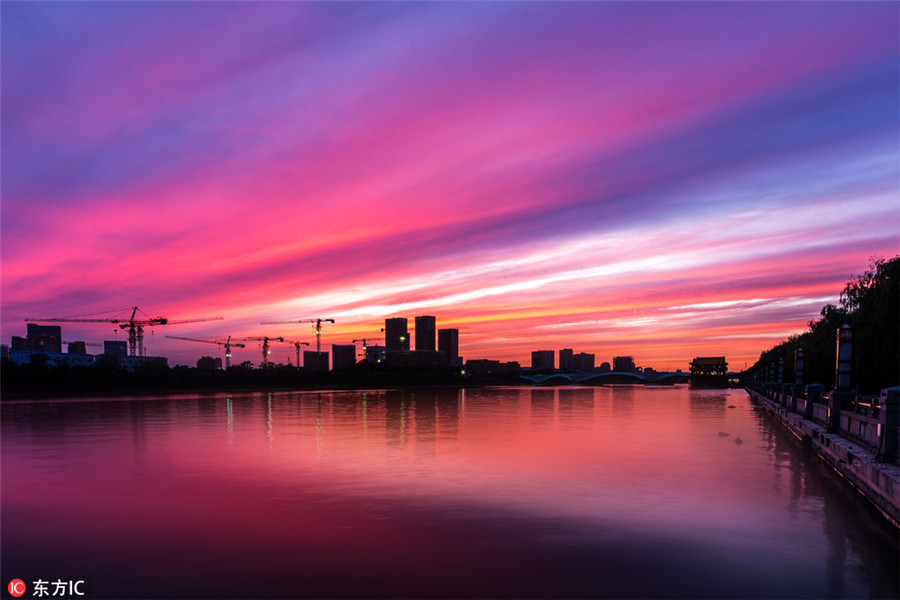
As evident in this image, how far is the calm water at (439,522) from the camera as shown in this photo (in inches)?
551

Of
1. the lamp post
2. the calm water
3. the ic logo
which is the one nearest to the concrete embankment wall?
the calm water

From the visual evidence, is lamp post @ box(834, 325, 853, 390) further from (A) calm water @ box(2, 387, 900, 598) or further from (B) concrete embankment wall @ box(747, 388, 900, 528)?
(A) calm water @ box(2, 387, 900, 598)

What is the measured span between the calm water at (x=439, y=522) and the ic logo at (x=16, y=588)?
22 centimetres

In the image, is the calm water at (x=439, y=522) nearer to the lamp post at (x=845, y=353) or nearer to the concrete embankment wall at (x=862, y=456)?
the concrete embankment wall at (x=862, y=456)

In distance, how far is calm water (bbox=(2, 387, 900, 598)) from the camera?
551 inches

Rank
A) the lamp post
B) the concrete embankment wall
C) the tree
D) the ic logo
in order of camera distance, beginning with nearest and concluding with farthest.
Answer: the ic logo
the concrete embankment wall
the lamp post
the tree

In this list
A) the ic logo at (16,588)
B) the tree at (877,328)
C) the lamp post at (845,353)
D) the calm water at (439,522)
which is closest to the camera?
the ic logo at (16,588)

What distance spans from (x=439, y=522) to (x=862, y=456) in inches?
586

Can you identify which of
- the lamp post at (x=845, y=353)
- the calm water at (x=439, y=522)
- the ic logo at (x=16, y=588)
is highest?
the lamp post at (x=845, y=353)

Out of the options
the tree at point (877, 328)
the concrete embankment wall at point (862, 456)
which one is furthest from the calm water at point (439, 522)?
the tree at point (877, 328)

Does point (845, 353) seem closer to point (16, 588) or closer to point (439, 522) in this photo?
point (439, 522)

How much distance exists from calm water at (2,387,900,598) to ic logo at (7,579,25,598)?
0.72ft

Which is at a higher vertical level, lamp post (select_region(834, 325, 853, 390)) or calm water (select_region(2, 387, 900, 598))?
lamp post (select_region(834, 325, 853, 390))

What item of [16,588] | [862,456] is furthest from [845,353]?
[16,588]
